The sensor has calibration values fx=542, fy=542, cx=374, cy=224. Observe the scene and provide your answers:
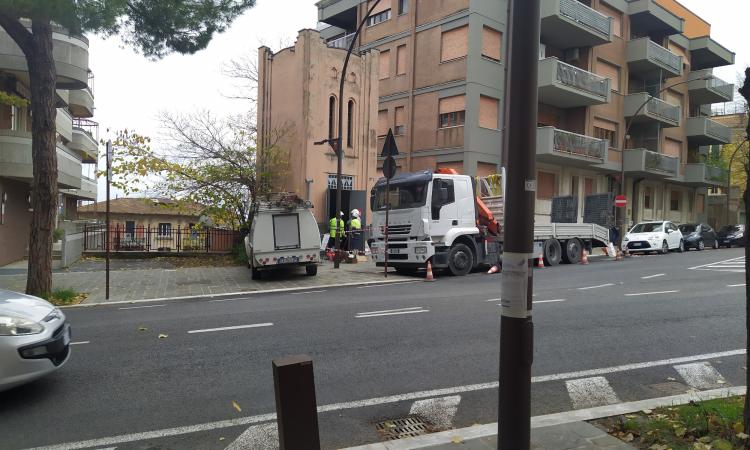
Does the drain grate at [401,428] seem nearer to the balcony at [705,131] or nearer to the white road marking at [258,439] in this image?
the white road marking at [258,439]

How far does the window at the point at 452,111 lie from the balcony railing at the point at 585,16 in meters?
6.55

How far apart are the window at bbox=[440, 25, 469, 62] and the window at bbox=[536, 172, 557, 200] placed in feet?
25.0

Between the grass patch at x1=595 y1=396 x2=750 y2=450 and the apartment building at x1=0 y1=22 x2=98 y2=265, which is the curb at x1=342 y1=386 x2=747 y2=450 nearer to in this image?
the grass patch at x1=595 y1=396 x2=750 y2=450

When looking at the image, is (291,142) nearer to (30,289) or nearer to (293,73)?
(293,73)

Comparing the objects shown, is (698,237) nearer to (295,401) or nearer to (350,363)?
(350,363)

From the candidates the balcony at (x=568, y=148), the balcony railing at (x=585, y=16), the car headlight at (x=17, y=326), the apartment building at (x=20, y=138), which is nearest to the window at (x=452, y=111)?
the balcony at (x=568, y=148)

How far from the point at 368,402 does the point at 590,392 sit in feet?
6.95

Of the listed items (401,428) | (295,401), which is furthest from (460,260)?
(295,401)

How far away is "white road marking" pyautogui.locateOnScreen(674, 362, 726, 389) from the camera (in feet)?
17.7

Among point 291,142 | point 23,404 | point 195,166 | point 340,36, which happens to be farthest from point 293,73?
point 23,404

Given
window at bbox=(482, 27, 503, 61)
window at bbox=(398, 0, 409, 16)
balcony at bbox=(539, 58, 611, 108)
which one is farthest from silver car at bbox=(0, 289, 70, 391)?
window at bbox=(398, 0, 409, 16)

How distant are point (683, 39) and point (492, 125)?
2166 centimetres

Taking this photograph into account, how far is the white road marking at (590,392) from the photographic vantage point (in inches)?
193

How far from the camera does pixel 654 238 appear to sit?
2517 cm
